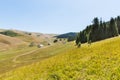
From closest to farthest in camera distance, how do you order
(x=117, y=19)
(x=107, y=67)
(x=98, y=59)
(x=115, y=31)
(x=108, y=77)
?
(x=108, y=77), (x=107, y=67), (x=98, y=59), (x=115, y=31), (x=117, y=19)

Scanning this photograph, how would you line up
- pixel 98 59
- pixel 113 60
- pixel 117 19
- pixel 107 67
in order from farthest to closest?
pixel 117 19, pixel 98 59, pixel 113 60, pixel 107 67

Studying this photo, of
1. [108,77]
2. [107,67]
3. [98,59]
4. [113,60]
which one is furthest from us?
[98,59]

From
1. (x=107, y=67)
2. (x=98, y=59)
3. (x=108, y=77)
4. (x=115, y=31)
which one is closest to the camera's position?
(x=108, y=77)

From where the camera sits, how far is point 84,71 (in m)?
25.3

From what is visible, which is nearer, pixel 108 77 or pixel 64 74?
pixel 108 77

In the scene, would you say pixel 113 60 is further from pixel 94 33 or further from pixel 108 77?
pixel 94 33

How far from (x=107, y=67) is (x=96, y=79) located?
2728 millimetres

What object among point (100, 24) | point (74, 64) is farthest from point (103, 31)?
point (74, 64)

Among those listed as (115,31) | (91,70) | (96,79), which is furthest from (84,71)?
(115,31)

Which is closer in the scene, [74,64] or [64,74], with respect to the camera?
[64,74]

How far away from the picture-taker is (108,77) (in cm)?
2161

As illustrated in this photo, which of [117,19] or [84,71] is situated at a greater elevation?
[117,19]

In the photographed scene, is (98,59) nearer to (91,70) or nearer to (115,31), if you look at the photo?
(91,70)

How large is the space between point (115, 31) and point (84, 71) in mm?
105662
